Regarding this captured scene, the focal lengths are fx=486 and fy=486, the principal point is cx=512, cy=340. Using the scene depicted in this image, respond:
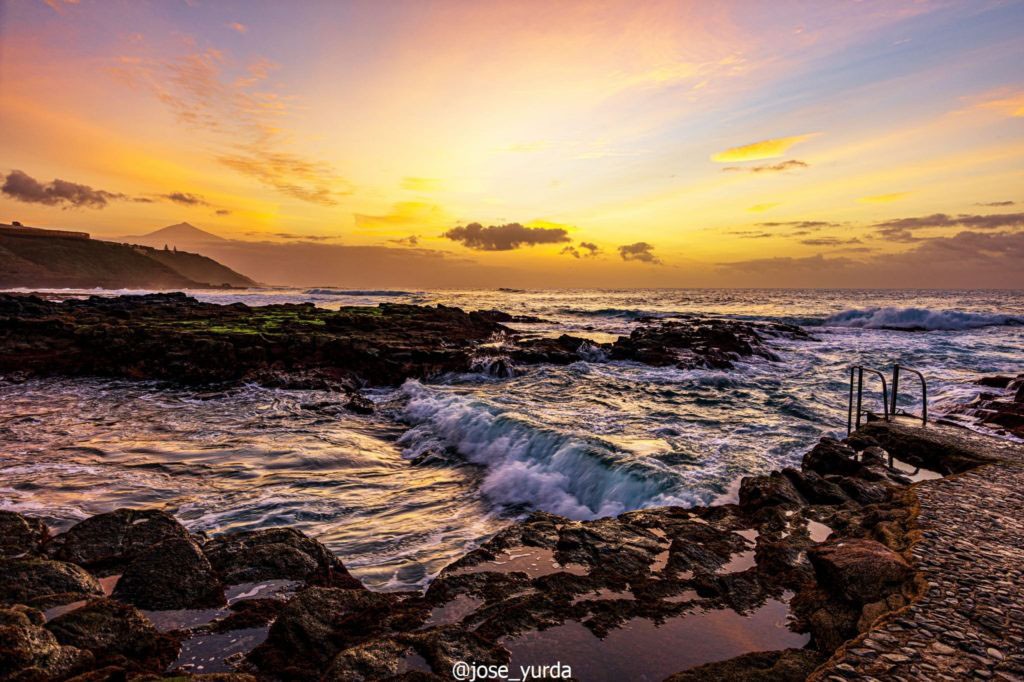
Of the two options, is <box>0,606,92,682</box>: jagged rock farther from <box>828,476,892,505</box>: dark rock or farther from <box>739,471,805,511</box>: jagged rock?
<box>828,476,892,505</box>: dark rock

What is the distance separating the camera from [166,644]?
442 cm

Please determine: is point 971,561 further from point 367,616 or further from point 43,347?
point 43,347

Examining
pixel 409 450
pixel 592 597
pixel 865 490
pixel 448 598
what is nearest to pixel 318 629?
pixel 448 598

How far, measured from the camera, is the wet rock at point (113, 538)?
19.0 feet

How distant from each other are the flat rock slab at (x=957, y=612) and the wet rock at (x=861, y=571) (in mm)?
262

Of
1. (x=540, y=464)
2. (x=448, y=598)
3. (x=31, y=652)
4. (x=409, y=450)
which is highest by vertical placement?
(x=31, y=652)

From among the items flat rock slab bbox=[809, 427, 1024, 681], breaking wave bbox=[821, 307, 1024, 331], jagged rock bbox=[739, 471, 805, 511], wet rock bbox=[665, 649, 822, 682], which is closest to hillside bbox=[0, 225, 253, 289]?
jagged rock bbox=[739, 471, 805, 511]

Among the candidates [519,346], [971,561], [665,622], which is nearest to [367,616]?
[665,622]

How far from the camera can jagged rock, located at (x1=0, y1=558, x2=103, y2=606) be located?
477 cm

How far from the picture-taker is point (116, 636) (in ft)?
14.2

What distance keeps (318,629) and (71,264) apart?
188467 mm

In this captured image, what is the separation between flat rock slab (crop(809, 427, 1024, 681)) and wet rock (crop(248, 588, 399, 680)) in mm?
3920

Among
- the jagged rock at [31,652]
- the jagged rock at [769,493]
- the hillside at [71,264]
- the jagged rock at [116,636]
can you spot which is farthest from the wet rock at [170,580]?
the hillside at [71,264]

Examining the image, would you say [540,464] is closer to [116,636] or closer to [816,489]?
[816,489]
